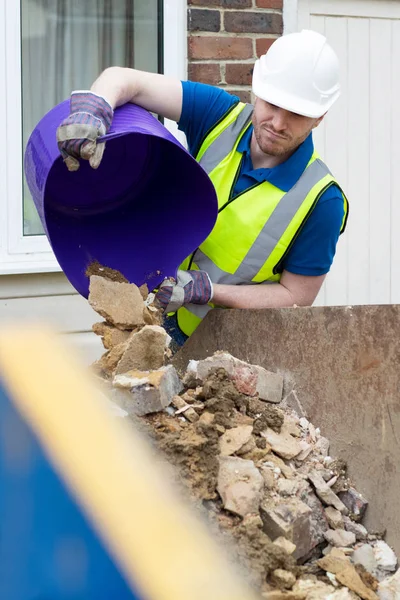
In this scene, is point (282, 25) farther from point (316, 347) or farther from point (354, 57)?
point (316, 347)

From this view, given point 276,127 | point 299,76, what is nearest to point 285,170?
point 276,127

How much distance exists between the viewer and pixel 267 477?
1810 mm

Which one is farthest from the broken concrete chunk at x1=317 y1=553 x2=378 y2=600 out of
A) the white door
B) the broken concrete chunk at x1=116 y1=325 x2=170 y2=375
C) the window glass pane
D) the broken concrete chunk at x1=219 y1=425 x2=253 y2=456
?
the white door

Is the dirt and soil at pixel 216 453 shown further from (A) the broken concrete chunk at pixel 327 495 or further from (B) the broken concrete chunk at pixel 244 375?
(A) the broken concrete chunk at pixel 327 495

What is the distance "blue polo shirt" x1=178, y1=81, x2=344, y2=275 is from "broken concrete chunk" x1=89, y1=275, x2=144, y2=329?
0.53 m

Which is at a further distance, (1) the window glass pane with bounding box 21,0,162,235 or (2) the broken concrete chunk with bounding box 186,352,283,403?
(1) the window glass pane with bounding box 21,0,162,235

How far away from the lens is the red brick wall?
3941 mm

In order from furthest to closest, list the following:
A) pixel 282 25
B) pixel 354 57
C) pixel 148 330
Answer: pixel 354 57, pixel 282 25, pixel 148 330

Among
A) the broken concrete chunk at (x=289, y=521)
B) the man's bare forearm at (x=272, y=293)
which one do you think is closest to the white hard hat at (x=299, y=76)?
the man's bare forearm at (x=272, y=293)

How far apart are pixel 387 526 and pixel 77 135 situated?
1.22m

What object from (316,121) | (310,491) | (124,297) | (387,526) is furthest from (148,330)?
(316,121)

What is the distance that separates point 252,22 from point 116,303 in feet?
7.27

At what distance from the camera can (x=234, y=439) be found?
1853 mm

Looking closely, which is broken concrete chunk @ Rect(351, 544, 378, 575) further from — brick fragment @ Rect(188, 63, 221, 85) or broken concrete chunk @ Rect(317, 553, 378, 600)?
brick fragment @ Rect(188, 63, 221, 85)
